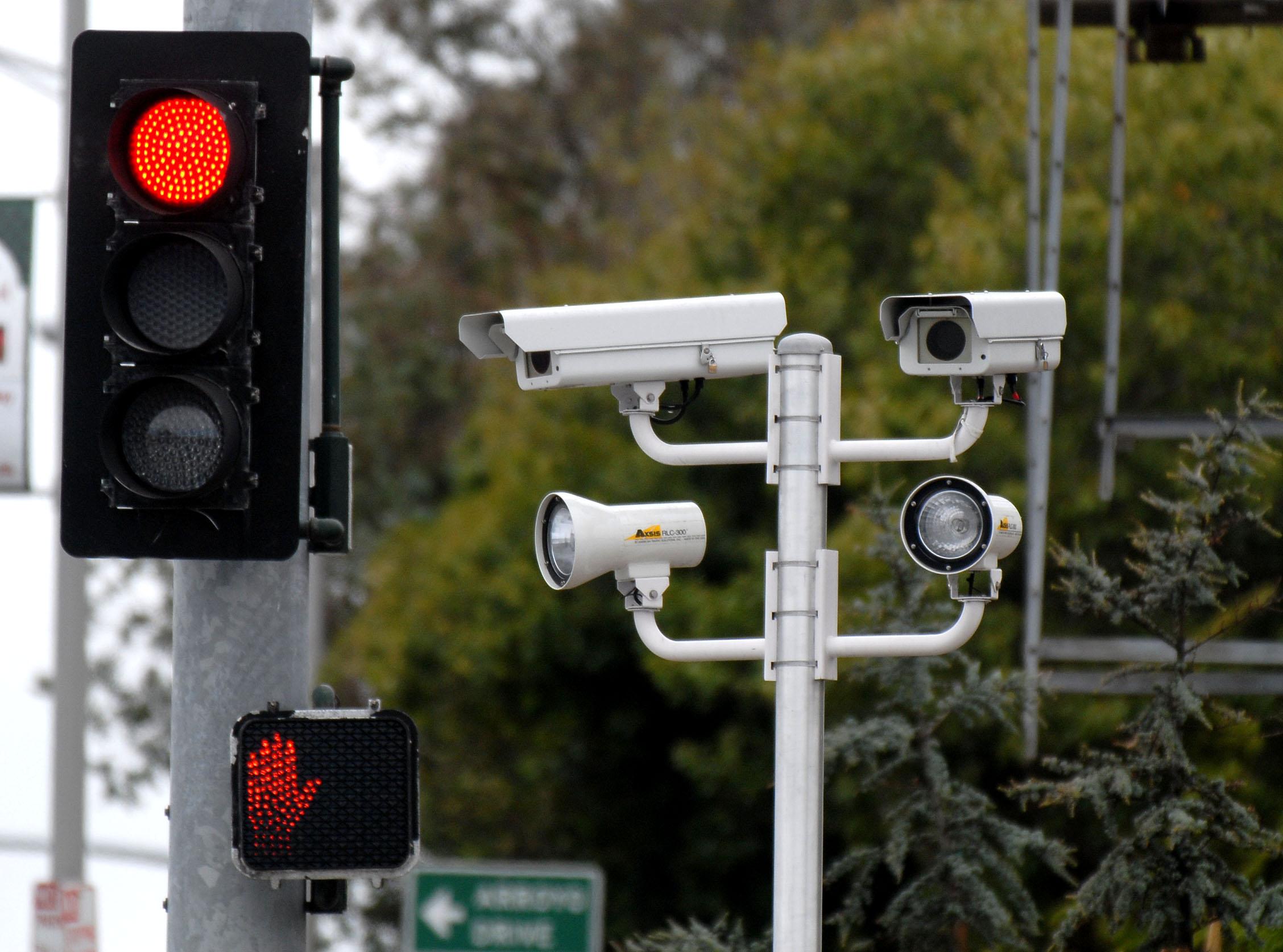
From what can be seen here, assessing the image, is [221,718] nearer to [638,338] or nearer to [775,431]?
[638,338]

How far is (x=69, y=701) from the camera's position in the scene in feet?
35.6

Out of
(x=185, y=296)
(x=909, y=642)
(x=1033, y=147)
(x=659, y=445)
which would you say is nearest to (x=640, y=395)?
(x=659, y=445)

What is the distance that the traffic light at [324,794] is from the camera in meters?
3.37

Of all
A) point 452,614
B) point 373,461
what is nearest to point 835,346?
point 452,614

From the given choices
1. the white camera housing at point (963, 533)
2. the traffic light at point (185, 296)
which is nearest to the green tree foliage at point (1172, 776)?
the white camera housing at point (963, 533)

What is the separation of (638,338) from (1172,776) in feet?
8.31

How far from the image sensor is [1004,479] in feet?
48.6

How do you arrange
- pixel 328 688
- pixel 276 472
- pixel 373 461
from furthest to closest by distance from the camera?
pixel 373 461 → pixel 328 688 → pixel 276 472

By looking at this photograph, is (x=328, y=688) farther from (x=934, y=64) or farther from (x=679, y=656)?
(x=934, y=64)

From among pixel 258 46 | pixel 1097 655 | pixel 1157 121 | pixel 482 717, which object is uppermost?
pixel 1157 121

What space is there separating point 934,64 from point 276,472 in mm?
→ 15076

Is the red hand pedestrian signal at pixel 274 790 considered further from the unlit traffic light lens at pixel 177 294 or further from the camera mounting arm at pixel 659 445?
the camera mounting arm at pixel 659 445

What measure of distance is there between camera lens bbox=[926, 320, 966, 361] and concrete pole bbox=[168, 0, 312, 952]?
1326 millimetres

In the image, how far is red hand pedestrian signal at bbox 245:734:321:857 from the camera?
338cm
